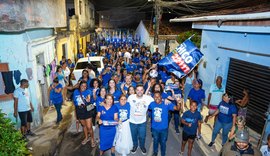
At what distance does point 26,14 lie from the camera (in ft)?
20.6

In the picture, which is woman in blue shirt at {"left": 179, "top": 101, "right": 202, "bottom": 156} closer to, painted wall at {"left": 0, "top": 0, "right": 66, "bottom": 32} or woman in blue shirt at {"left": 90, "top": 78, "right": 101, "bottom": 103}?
woman in blue shirt at {"left": 90, "top": 78, "right": 101, "bottom": 103}

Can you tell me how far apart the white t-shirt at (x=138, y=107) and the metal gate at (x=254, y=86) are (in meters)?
3.43

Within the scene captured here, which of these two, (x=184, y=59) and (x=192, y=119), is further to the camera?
(x=184, y=59)

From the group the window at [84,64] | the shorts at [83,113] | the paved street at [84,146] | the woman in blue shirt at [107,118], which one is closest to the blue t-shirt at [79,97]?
the shorts at [83,113]

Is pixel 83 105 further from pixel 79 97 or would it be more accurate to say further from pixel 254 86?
pixel 254 86

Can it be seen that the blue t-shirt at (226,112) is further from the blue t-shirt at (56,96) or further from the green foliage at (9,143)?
the blue t-shirt at (56,96)

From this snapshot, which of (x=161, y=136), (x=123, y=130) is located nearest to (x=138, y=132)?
(x=123, y=130)

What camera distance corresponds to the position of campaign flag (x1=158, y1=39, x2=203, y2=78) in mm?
6328

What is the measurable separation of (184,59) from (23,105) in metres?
4.88

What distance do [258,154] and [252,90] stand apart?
11.4ft

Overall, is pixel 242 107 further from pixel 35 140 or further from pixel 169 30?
pixel 169 30

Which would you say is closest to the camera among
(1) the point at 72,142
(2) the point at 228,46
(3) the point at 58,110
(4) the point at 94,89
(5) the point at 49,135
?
(4) the point at 94,89

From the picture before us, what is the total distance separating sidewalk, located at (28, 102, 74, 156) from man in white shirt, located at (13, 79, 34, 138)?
0.54m

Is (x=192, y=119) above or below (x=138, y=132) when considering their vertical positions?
above
